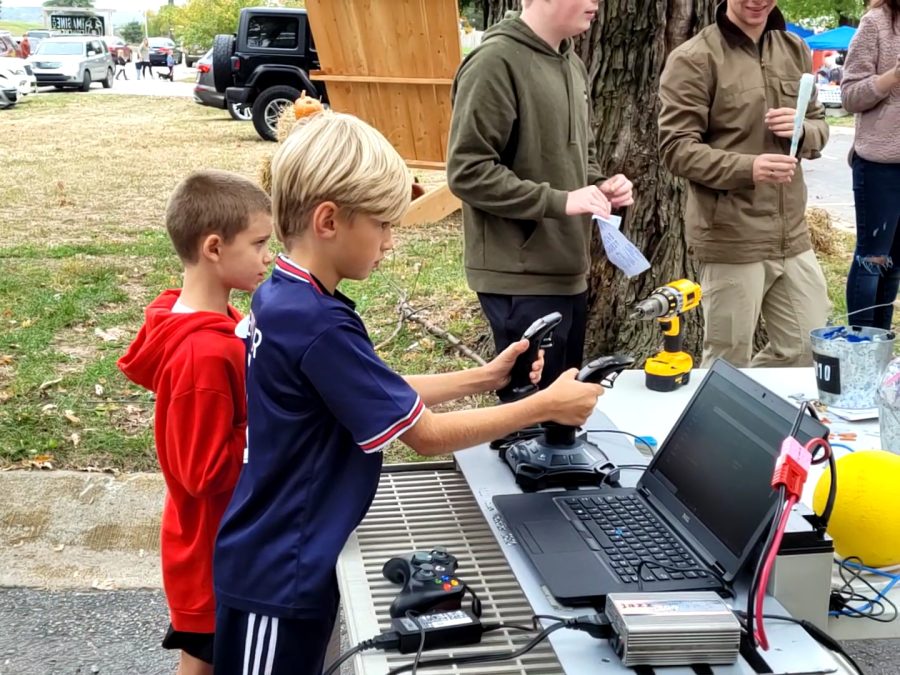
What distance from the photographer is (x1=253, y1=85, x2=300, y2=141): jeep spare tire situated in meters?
15.4

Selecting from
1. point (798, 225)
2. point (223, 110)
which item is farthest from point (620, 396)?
point (223, 110)

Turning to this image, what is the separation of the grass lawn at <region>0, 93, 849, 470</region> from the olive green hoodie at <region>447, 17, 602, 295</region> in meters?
1.45

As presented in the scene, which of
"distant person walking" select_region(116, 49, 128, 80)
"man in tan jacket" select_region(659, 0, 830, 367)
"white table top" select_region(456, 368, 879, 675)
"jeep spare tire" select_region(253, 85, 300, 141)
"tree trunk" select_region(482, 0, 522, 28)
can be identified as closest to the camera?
"white table top" select_region(456, 368, 879, 675)

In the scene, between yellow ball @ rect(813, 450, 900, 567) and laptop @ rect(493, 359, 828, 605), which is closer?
laptop @ rect(493, 359, 828, 605)

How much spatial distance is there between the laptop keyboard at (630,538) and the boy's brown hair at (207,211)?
944 mm

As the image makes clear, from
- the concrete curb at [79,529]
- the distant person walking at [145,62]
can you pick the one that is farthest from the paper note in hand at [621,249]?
the distant person walking at [145,62]

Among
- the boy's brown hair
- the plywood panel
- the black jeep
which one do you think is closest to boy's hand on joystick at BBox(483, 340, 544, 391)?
the boy's brown hair

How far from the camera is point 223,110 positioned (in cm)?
2234

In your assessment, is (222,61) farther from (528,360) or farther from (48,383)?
(528,360)

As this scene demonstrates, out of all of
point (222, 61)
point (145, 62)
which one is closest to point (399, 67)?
point (222, 61)

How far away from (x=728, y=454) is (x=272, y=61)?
50.0ft

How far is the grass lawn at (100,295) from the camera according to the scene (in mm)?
4430

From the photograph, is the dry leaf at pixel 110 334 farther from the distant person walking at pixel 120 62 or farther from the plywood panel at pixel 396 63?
the distant person walking at pixel 120 62

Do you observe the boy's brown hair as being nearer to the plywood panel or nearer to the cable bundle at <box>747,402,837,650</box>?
the cable bundle at <box>747,402,837,650</box>
